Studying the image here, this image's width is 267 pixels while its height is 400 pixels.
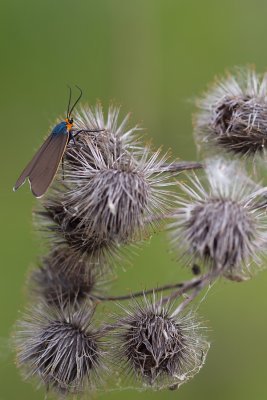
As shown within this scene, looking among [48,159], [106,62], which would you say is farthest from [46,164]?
[106,62]

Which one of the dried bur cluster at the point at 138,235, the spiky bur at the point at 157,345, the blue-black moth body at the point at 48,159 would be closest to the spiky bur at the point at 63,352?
the dried bur cluster at the point at 138,235

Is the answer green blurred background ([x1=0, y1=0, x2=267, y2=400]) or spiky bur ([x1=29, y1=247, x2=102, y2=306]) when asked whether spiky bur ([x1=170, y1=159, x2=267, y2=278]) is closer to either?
spiky bur ([x1=29, y1=247, x2=102, y2=306])

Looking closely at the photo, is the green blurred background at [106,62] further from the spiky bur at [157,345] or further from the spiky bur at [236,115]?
the spiky bur at [157,345]

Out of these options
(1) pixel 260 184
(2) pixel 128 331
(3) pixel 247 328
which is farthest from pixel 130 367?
(3) pixel 247 328

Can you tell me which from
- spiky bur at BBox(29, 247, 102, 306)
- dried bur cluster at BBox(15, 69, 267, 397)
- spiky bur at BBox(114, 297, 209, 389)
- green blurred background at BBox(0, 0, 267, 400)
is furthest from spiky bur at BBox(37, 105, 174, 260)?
green blurred background at BBox(0, 0, 267, 400)

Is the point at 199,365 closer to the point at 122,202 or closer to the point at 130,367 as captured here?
the point at 130,367

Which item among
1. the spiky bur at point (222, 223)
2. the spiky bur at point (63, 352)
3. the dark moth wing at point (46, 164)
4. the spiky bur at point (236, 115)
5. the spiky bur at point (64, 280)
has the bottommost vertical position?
the spiky bur at point (63, 352)
